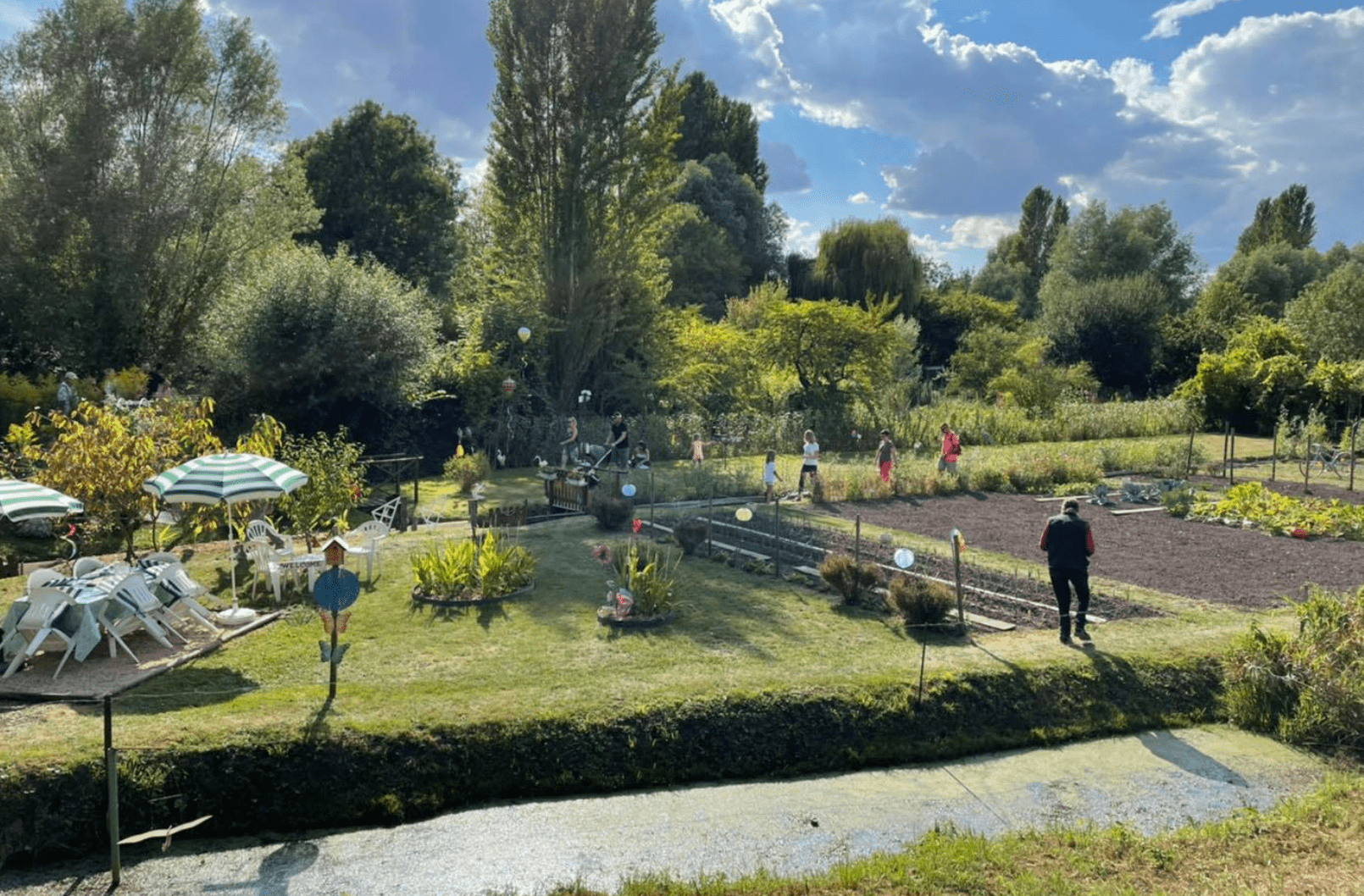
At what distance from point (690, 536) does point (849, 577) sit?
3525 millimetres

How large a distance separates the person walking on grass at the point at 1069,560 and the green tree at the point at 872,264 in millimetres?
37786

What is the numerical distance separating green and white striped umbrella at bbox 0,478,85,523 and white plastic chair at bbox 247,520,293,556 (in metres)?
2.45

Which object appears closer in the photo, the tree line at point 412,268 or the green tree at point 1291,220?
the tree line at point 412,268

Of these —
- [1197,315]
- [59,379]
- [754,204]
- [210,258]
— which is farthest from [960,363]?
[59,379]

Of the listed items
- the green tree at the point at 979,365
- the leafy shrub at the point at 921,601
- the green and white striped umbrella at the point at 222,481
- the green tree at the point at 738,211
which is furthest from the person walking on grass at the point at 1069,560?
the green tree at the point at 738,211

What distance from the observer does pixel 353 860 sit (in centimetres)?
668

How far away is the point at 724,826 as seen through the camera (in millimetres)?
7145

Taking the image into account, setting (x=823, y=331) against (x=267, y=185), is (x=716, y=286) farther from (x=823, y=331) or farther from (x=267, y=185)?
(x=267, y=185)

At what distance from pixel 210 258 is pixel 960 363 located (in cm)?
2886

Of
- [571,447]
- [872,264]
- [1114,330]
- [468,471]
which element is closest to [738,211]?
[872,264]

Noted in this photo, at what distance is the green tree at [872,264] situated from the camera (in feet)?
156

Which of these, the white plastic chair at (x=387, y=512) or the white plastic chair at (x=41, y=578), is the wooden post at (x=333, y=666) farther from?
the white plastic chair at (x=387, y=512)

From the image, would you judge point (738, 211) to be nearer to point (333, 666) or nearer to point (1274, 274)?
point (1274, 274)

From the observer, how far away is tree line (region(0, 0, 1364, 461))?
24.2 metres
